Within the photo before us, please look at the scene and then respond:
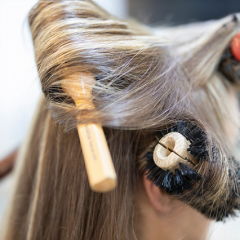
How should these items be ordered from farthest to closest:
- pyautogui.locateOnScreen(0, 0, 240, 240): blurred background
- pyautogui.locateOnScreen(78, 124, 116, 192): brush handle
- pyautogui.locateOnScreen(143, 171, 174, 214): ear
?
pyautogui.locateOnScreen(0, 0, 240, 240): blurred background → pyautogui.locateOnScreen(143, 171, 174, 214): ear → pyautogui.locateOnScreen(78, 124, 116, 192): brush handle

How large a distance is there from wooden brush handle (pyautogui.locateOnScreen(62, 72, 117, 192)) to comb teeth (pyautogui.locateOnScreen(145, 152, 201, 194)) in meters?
0.08

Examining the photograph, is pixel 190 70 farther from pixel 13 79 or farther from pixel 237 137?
pixel 13 79

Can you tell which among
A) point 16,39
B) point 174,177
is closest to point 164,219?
point 174,177

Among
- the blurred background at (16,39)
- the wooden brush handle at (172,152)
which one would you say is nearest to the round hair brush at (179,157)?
the wooden brush handle at (172,152)

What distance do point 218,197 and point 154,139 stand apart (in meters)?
0.10

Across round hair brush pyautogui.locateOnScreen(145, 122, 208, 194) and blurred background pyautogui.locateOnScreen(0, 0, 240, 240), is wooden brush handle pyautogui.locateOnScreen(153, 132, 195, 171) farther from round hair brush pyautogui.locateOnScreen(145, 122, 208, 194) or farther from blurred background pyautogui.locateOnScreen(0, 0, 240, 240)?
blurred background pyautogui.locateOnScreen(0, 0, 240, 240)

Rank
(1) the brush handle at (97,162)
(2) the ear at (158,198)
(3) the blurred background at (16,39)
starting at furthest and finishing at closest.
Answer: (3) the blurred background at (16,39) < (2) the ear at (158,198) < (1) the brush handle at (97,162)

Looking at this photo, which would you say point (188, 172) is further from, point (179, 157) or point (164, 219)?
point (164, 219)

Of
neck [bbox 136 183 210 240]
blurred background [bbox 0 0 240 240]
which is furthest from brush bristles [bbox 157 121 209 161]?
blurred background [bbox 0 0 240 240]

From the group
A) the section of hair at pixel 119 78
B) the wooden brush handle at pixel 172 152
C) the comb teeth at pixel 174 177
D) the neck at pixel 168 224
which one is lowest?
the neck at pixel 168 224

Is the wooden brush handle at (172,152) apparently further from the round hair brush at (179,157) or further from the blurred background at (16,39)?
the blurred background at (16,39)

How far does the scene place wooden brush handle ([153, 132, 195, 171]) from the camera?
0.77ft

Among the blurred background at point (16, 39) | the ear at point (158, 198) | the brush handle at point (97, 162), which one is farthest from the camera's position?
the blurred background at point (16, 39)

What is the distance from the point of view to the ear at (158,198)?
295mm
